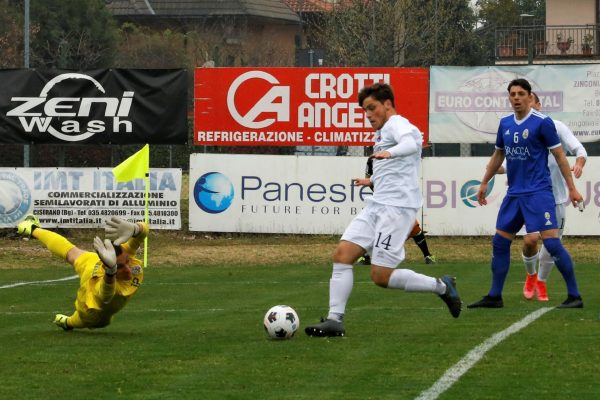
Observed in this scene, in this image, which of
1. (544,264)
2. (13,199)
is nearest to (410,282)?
(544,264)

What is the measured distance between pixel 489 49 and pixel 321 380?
4971cm

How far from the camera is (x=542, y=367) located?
354 inches

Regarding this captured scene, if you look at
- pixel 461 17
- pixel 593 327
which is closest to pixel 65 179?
pixel 593 327

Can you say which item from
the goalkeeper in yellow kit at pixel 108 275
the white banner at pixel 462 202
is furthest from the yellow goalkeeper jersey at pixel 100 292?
the white banner at pixel 462 202

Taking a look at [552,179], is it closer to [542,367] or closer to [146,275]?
[542,367]

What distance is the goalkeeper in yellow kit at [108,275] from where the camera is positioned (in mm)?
10815

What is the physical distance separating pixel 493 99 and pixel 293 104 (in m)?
3.35

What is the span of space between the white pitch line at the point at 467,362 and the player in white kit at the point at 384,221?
0.76 m

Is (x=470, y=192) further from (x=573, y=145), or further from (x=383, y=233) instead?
(x=383, y=233)

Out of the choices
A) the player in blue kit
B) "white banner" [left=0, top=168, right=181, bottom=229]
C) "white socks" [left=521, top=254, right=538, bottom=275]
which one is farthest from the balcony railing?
the player in blue kit

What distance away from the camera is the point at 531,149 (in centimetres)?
1266

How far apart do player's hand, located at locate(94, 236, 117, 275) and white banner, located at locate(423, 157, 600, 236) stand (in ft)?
43.4

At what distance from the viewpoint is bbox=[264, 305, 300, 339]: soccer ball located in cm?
1053

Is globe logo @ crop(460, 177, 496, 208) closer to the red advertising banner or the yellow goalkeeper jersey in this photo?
the red advertising banner
